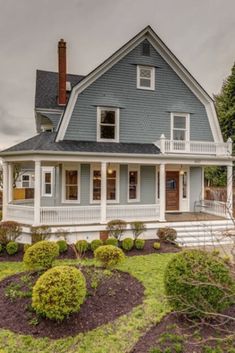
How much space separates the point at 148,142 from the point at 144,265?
7575mm

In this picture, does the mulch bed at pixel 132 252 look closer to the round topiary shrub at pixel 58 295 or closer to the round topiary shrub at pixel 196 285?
the round topiary shrub at pixel 58 295

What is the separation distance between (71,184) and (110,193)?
2146mm

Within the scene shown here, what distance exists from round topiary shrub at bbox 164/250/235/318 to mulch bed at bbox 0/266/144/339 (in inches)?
54.8

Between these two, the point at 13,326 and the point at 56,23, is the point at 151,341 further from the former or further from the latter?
the point at 56,23

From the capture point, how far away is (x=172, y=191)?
15.9m

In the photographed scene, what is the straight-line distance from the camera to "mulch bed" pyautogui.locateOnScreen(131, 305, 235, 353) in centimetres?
451

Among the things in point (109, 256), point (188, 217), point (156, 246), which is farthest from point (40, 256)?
point (188, 217)

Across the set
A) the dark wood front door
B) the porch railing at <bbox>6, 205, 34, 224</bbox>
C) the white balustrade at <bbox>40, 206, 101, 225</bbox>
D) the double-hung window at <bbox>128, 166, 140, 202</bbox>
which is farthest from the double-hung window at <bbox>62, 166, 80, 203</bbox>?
the dark wood front door

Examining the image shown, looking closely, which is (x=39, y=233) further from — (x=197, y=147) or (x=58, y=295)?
(x=197, y=147)

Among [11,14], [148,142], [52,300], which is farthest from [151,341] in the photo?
[11,14]

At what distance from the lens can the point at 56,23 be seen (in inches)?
669

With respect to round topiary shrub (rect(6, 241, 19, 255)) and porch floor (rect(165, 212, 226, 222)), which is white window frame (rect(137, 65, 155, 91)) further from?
round topiary shrub (rect(6, 241, 19, 255))

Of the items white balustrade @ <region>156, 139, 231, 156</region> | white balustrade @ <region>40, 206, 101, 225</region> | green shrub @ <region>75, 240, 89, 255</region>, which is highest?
white balustrade @ <region>156, 139, 231, 156</region>

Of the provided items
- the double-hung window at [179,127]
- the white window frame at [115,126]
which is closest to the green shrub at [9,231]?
the white window frame at [115,126]
